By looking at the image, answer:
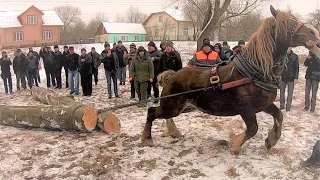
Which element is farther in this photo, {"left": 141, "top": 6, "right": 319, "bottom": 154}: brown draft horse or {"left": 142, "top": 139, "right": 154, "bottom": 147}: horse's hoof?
{"left": 142, "top": 139, "right": 154, "bottom": 147}: horse's hoof

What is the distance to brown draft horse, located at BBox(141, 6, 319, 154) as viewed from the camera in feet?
15.7

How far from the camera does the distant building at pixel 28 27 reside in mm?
42812

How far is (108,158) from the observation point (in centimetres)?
539

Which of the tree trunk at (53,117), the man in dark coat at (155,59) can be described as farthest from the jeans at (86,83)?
the tree trunk at (53,117)

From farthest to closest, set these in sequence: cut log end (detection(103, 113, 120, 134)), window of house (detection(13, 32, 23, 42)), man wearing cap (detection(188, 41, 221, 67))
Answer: window of house (detection(13, 32, 23, 42)) → cut log end (detection(103, 113, 120, 134)) → man wearing cap (detection(188, 41, 221, 67))

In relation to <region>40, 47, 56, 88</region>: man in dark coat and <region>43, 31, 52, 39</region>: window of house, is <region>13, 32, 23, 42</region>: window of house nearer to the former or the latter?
<region>43, 31, 52, 39</region>: window of house

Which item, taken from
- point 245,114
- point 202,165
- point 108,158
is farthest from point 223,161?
point 108,158

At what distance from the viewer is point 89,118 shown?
6.64 metres

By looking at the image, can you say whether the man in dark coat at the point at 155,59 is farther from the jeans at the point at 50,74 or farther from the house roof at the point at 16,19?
the house roof at the point at 16,19

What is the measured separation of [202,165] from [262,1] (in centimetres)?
2186

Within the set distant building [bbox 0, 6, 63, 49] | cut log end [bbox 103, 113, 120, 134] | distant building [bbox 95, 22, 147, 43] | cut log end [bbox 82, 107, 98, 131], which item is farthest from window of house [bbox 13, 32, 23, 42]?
cut log end [bbox 103, 113, 120, 134]

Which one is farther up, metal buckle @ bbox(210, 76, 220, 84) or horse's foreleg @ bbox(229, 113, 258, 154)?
metal buckle @ bbox(210, 76, 220, 84)

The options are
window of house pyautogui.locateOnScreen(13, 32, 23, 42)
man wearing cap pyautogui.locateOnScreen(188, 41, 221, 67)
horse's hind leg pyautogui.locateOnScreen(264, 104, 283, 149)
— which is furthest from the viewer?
A: window of house pyautogui.locateOnScreen(13, 32, 23, 42)

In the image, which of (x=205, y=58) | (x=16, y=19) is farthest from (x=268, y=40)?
(x=16, y=19)
